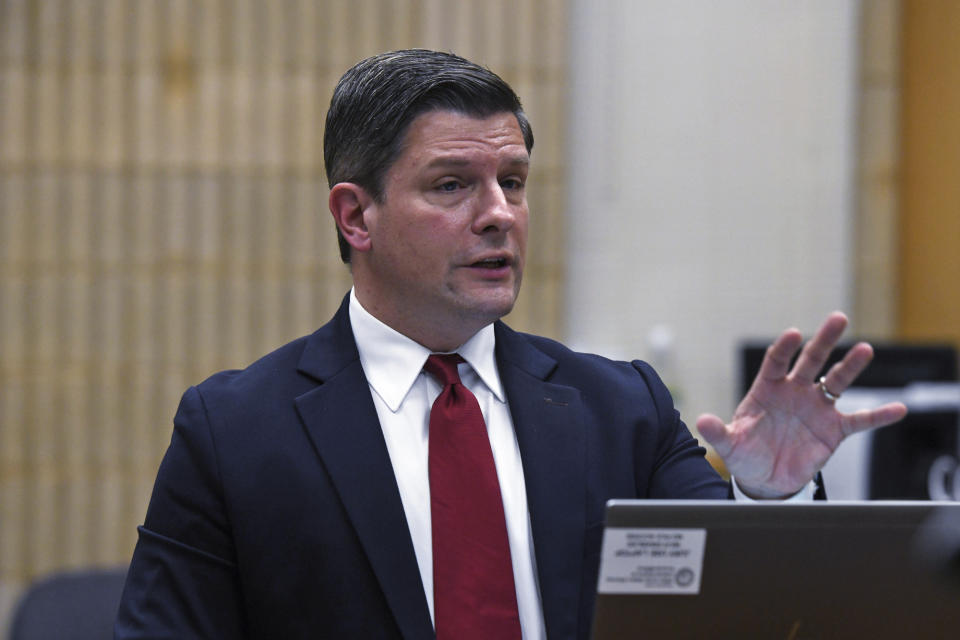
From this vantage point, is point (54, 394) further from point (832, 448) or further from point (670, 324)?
point (832, 448)

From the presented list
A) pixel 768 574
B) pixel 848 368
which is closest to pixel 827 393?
pixel 848 368

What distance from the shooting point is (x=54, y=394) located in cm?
521

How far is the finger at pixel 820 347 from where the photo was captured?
1.35m

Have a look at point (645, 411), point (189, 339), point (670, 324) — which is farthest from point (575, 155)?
point (645, 411)

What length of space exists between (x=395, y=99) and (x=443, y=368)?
1.22 ft

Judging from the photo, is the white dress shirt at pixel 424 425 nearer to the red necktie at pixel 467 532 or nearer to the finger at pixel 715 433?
the red necktie at pixel 467 532

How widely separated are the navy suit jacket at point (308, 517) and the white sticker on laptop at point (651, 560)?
1.18 feet

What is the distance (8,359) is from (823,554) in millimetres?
4766

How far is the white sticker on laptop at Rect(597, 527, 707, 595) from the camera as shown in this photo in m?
1.09

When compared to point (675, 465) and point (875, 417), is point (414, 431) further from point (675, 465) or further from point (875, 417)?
point (875, 417)

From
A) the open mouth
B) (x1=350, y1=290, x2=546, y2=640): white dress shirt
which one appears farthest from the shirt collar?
the open mouth

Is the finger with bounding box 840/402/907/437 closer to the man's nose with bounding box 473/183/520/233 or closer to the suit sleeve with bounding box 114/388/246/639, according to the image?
the man's nose with bounding box 473/183/520/233

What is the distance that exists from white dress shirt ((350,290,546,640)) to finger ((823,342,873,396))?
42cm

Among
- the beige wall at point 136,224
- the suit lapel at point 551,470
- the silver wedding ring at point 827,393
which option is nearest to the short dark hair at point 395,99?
the suit lapel at point 551,470
